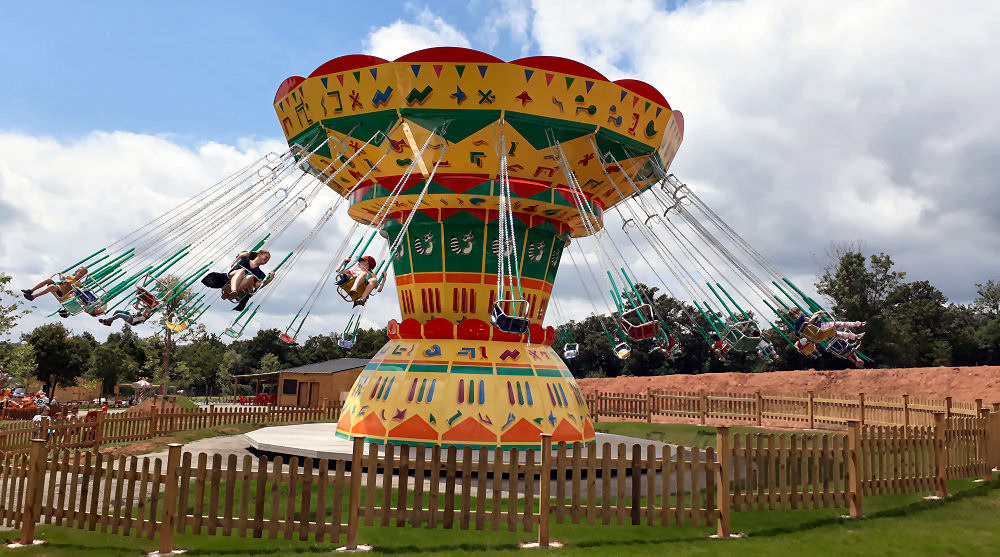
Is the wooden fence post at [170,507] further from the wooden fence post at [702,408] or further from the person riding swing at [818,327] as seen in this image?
the wooden fence post at [702,408]

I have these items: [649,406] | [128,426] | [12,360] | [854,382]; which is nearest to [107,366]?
[12,360]

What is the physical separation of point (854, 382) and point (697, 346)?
1930 centimetres

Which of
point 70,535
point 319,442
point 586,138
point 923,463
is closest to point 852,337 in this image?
point 923,463

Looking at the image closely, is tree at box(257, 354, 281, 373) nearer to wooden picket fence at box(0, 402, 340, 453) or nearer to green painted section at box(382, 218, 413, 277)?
wooden picket fence at box(0, 402, 340, 453)

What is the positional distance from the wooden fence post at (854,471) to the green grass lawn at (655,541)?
267mm

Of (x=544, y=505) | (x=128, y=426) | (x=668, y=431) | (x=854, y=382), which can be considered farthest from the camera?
(x=854, y=382)

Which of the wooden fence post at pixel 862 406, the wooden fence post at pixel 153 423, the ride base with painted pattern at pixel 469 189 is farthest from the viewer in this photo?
the wooden fence post at pixel 862 406

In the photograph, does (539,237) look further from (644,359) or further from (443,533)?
(644,359)

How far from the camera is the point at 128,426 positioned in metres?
16.2

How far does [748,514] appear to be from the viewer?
25.2 ft

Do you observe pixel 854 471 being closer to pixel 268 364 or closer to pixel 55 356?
pixel 55 356

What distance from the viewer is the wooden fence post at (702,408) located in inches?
904

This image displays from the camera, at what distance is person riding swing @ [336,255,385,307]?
8195 millimetres

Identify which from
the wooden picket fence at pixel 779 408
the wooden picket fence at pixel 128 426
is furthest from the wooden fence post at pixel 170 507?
the wooden picket fence at pixel 779 408
